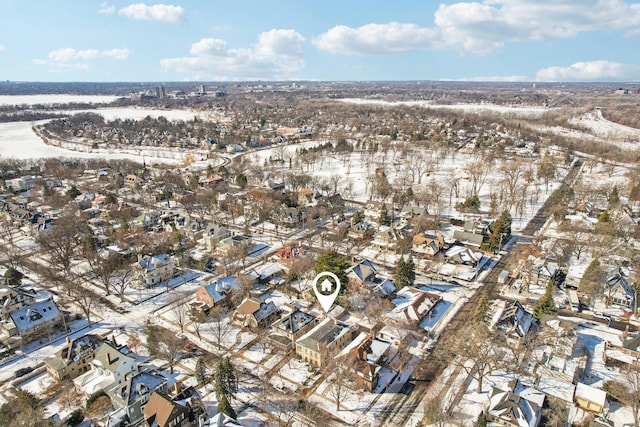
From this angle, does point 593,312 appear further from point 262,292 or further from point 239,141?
point 239,141

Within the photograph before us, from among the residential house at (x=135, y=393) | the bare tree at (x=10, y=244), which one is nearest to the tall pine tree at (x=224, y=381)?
the residential house at (x=135, y=393)

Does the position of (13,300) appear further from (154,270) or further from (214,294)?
(214,294)

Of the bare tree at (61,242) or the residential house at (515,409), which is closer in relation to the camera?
the residential house at (515,409)

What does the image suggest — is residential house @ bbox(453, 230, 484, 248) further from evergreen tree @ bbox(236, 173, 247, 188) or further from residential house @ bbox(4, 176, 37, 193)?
residential house @ bbox(4, 176, 37, 193)

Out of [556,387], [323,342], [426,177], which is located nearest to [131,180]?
[426,177]

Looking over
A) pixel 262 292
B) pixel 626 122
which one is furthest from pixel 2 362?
pixel 626 122

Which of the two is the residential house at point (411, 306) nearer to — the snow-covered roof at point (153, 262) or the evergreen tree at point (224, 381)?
the evergreen tree at point (224, 381)
